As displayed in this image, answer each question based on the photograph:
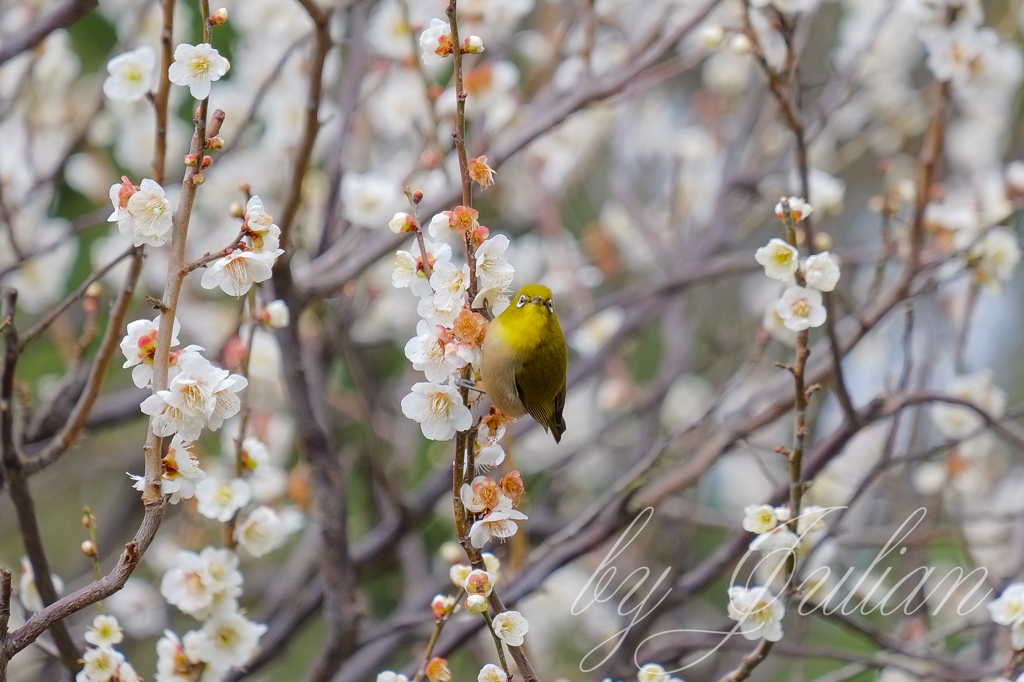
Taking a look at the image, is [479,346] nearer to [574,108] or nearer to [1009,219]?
[574,108]

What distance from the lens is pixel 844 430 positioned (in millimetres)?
1809

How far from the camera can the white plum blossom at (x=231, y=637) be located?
1.48m

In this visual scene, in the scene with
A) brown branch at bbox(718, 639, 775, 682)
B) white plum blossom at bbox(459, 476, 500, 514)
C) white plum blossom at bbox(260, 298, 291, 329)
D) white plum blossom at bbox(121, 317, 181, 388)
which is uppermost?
white plum blossom at bbox(260, 298, 291, 329)

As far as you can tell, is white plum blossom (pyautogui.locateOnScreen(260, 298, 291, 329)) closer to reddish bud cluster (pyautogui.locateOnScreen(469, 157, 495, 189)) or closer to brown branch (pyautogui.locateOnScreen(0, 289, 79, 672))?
brown branch (pyautogui.locateOnScreen(0, 289, 79, 672))

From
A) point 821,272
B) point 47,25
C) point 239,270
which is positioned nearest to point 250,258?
point 239,270

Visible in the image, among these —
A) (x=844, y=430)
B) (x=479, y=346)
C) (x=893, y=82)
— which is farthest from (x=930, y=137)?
(x=893, y=82)

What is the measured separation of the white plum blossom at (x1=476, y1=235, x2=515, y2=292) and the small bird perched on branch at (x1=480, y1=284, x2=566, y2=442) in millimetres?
69

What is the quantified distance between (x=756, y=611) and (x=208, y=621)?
85cm

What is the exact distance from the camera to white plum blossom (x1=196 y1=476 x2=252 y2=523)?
150cm

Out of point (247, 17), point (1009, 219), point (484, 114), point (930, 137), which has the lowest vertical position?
point (1009, 219)

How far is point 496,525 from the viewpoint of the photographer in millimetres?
1163

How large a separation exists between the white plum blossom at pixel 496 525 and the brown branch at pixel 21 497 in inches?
25.6

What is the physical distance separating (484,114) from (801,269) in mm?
1452

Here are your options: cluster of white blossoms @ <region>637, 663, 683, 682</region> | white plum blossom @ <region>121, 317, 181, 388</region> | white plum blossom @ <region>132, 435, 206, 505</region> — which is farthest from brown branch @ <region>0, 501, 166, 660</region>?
cluster of white blossoms @ <region>637, 663, 683, 682</region>
